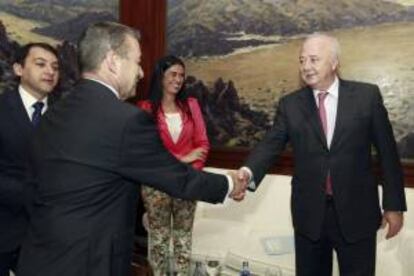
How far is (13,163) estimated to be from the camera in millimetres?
2592

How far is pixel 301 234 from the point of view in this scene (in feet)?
9.00

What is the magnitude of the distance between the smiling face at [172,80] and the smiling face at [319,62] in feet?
4.44

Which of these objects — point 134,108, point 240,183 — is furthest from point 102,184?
point 240,183

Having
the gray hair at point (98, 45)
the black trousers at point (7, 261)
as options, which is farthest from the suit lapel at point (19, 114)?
the gray hair at point (98, 45)

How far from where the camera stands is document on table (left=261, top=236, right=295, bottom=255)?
12.4 ft

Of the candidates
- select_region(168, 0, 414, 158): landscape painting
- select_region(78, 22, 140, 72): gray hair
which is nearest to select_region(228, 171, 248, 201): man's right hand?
select_region(78, 22, 140, 72): gray hair

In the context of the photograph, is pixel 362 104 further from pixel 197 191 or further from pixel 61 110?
pixel 61 110

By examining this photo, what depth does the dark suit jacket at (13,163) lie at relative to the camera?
2590 millimetres

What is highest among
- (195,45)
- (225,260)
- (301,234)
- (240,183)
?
(195,45)

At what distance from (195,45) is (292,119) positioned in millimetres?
1977

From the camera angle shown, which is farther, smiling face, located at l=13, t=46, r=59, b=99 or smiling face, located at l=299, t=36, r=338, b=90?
smiling face, located at l=13, t=46, r=59, b=99

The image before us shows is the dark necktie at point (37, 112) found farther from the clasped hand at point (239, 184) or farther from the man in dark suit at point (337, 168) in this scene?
the man in dark suit at point (337, 168)

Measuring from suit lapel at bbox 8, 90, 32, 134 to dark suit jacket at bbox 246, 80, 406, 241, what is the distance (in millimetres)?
1270

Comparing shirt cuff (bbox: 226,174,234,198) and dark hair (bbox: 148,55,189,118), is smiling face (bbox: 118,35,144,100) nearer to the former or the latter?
shirt cuff (bbox: 226,174,234,198)
